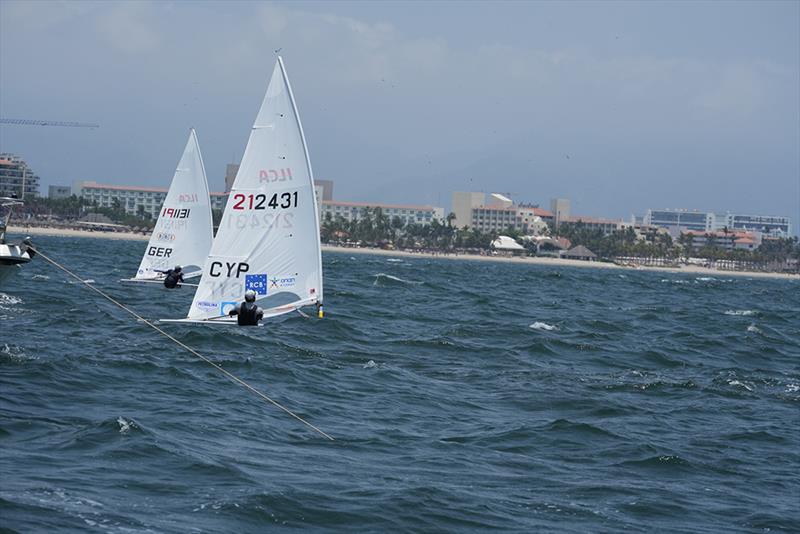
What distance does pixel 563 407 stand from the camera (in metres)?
23.6

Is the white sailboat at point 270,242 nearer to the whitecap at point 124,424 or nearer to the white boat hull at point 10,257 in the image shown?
the whitecap at point 124,424

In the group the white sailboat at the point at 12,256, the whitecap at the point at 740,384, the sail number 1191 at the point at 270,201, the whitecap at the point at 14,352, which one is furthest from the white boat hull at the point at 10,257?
the whitecap at the point at 740,384

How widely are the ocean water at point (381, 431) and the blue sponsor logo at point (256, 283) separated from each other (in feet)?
7.36

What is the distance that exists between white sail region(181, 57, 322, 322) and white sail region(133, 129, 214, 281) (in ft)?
72.3

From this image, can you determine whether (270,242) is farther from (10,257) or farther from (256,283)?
(10,257)

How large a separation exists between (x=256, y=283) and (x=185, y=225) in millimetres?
23559

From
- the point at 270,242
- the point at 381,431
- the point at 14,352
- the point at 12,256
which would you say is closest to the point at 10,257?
the point at 12,256

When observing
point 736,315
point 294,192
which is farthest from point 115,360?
point 736,315

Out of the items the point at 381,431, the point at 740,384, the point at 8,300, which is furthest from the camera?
the point at 8,300

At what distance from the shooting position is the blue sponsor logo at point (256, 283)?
2130 cm

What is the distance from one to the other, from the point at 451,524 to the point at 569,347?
2144 cm

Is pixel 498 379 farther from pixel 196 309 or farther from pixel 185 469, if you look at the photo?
pixel 185 469

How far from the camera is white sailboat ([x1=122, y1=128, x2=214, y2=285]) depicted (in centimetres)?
4372

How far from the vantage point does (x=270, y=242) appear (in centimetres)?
2142
